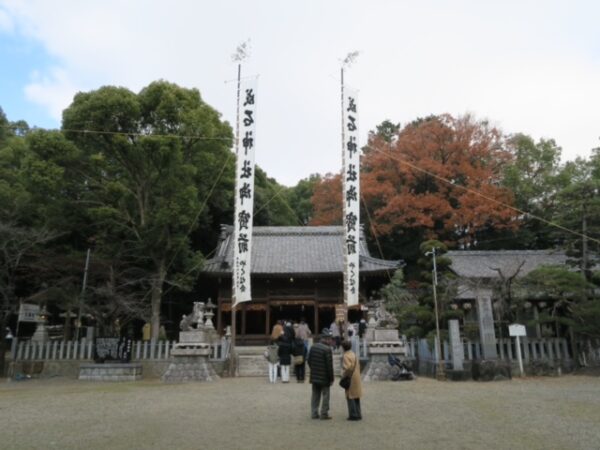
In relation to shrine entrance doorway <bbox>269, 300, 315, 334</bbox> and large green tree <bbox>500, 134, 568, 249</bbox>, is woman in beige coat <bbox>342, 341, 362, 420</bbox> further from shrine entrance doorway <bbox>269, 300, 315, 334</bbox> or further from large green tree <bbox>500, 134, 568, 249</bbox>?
large green tree <bbox>500, 134, 568, 249</bbox>

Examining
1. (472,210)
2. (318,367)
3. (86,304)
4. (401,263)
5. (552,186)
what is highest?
(552,186)

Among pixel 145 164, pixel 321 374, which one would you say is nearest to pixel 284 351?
pixel 321 374

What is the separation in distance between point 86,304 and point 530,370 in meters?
15.0

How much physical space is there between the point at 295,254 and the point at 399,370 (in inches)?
461

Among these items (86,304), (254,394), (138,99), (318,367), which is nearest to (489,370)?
(254,394)

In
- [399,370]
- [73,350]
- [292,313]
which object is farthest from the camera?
[292,313]

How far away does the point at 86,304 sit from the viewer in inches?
617

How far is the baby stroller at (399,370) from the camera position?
12394 mm

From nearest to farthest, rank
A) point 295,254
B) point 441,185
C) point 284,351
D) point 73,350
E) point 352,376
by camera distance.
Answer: point 352,376
point 284,351
point 73,350
point 295,254
point 441,185

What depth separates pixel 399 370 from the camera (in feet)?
41.0

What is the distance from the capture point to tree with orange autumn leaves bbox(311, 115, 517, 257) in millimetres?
26109

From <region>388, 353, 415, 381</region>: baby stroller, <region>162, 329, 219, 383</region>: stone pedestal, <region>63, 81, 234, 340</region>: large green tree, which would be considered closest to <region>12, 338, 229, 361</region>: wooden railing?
<region>63, 81, 234, 340</region>: large green tree

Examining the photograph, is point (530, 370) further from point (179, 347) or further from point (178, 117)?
point (178, 117)

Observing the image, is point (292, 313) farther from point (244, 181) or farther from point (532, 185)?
point (532, 185)
